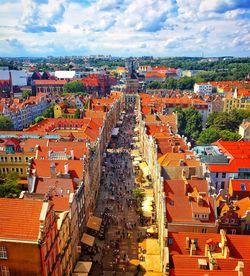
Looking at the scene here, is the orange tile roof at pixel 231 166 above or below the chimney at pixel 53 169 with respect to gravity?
below

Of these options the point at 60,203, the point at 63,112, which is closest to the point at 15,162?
the point at 60,203

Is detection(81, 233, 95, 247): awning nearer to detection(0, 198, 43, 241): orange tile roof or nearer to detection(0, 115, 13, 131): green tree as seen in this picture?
detection(0, 198, 43, 241): orange tile roof

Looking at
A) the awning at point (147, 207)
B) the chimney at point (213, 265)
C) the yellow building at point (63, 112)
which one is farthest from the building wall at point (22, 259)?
the yellow building at point (63, 112)

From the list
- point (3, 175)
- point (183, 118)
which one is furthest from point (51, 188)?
point (183, 118)

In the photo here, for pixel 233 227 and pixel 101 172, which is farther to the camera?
pixel 101 172

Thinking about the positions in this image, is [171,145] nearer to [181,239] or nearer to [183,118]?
[181,239]

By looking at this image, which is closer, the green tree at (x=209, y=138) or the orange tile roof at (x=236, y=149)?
the orange tile roof at (x=236, y=149)

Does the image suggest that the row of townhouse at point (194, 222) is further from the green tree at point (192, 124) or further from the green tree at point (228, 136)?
the green tree at point (192, 124)
